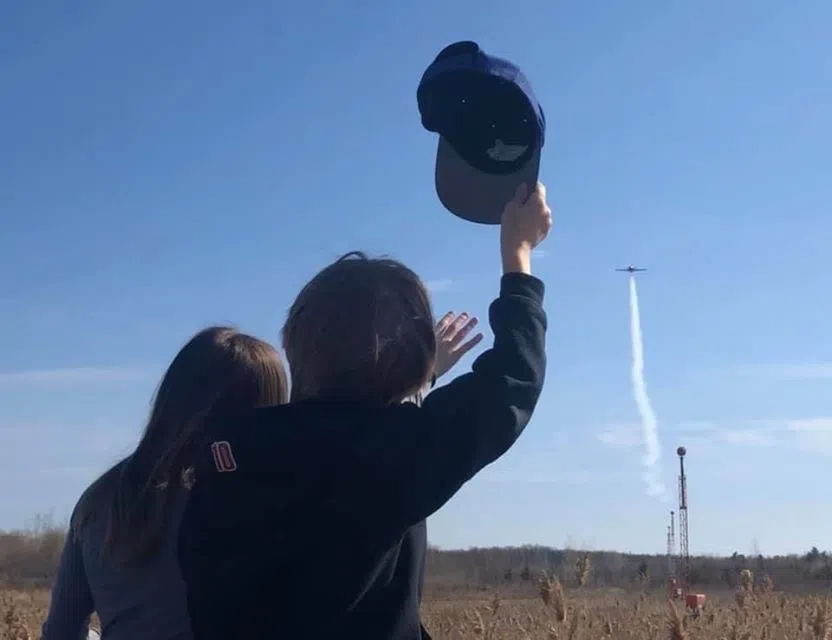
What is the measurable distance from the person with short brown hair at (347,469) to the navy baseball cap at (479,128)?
0.50m

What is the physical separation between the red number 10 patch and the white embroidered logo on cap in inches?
38.7

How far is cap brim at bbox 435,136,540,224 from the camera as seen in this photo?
314 cm

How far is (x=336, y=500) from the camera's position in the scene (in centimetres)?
259

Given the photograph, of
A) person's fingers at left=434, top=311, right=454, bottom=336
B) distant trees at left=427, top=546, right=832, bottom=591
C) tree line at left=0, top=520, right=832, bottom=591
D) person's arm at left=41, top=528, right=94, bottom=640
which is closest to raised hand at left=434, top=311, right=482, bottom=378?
person's fingers at left=434, top=311, right=454, bottom=336

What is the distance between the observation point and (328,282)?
2.79 meters

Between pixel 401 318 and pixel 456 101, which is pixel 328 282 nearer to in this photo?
pixel 401 318

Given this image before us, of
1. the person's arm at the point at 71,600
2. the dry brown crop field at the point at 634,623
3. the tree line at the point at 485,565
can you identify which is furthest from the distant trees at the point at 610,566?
the person's arm at the point at 71,600

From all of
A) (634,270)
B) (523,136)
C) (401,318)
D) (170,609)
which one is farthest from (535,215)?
(634,270)

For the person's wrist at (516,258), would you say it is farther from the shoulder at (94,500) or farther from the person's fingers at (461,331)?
the shoulder at (94,500)

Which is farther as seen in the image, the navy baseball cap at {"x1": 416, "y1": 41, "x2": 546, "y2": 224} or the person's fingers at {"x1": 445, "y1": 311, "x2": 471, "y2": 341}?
the person's fingers at {"x1": 445, "y1": 311, "x2": 471, "y2": 341}

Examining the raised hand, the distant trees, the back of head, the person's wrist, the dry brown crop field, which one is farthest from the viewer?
the distant trees

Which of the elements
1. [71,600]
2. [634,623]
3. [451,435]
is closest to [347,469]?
[451,435]

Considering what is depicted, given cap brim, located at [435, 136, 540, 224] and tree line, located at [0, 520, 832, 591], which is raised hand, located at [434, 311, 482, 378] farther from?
tree line, located at [0, 520, 832, 591]

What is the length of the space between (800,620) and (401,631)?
6.85 m
